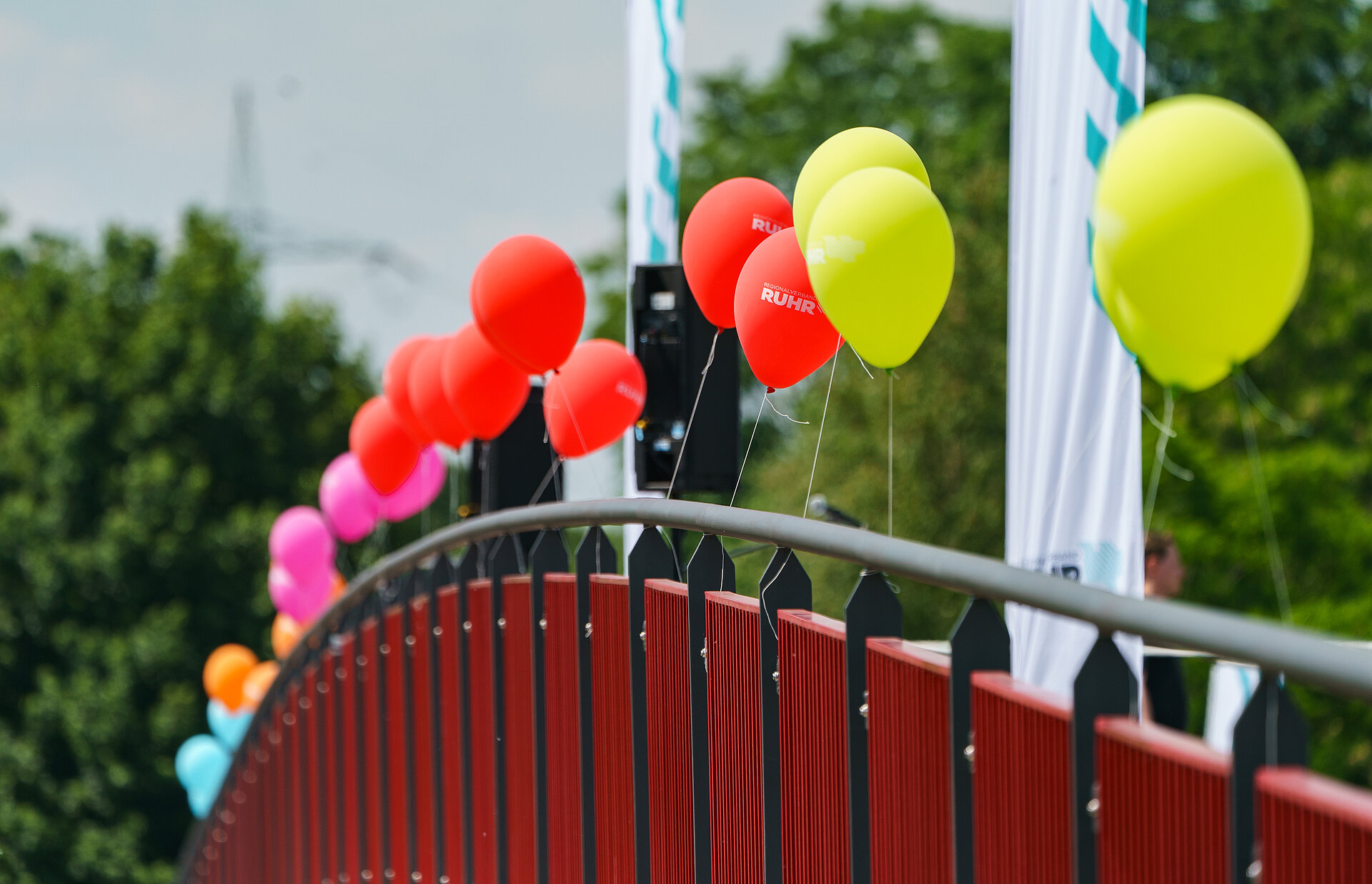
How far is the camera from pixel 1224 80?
933 inches

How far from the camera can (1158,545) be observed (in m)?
5.88

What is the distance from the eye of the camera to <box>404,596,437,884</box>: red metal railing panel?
615cm

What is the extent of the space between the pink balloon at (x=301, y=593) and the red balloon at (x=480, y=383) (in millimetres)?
5894

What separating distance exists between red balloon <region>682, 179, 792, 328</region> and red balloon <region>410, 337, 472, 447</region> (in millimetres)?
2964

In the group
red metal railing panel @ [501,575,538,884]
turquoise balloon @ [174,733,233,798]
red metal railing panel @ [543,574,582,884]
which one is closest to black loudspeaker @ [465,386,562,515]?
red metal railing panel @ [501,575,538,884]

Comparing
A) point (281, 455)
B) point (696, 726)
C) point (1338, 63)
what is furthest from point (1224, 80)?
point (696, 726)

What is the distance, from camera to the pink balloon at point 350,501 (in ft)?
36.8

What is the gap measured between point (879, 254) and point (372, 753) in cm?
504

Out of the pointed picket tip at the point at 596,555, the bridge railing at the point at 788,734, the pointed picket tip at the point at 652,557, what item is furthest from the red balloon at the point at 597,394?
the pointed picket tip at the point at 652,557

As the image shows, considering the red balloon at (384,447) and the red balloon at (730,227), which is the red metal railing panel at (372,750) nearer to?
the red balloon at (384,447)

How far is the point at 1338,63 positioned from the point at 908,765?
24977 millimetres

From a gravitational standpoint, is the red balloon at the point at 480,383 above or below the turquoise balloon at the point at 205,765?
above

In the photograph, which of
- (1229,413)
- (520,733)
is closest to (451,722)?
(520,733)

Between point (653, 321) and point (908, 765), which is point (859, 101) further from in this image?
point (908, 765)
